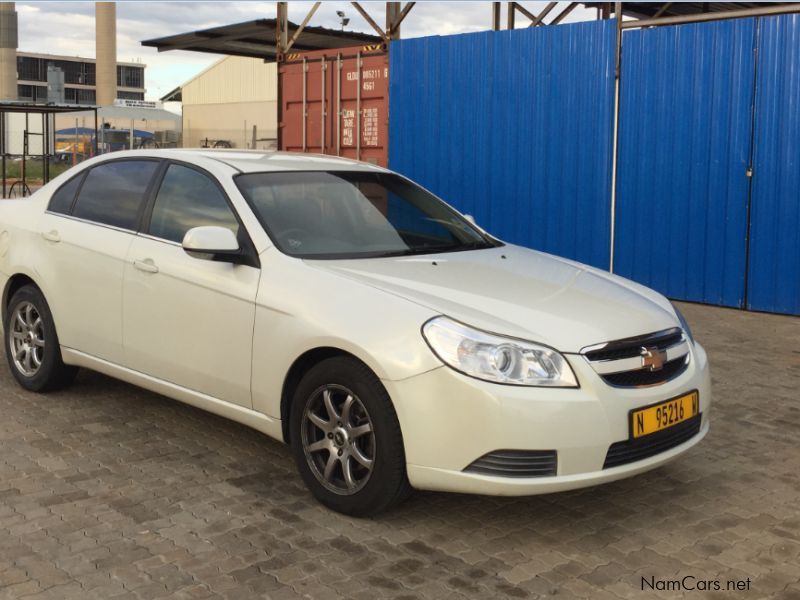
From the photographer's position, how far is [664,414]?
155 inches

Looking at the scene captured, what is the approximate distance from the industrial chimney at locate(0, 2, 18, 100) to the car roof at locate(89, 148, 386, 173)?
83.9 metres

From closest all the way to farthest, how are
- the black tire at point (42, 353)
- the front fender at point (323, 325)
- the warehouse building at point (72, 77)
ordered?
the front fender at point (323, 325) → the black tire at point (42, 353) → the warehouse building at point (72, 77)

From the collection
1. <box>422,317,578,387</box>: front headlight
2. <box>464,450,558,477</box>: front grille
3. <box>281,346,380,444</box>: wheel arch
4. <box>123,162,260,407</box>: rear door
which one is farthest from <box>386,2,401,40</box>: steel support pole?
<box>464,450,558,477</box>: front grille

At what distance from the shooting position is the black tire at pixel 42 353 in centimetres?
570

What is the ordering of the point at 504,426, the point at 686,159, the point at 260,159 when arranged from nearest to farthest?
the point at 504,426, the point at 260,159, the point at 686,159

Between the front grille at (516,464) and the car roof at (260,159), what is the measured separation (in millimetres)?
2126

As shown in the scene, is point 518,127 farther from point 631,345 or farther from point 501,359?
Answer: point 501,359

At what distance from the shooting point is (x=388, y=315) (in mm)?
3846

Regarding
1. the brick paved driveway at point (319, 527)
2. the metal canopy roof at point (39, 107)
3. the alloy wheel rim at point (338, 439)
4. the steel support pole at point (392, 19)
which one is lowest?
the brick paved driveway at point (319, 527)

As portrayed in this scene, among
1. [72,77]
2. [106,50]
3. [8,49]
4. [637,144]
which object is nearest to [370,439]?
[637,144]

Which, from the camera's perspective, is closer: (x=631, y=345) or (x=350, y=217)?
(x=631, y=345)

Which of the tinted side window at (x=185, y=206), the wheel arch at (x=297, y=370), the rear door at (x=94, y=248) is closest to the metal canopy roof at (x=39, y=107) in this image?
the rear door at (x=94, y=248)

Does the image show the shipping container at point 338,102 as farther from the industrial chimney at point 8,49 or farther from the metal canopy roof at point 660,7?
the industrial chimney at point 8,49

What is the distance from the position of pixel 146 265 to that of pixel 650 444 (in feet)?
8.89
